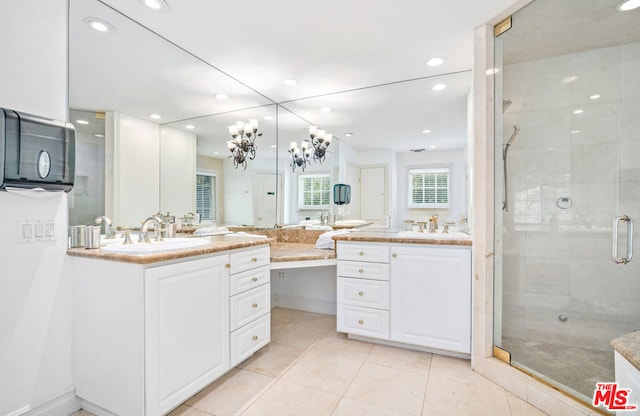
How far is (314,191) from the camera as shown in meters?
3.17

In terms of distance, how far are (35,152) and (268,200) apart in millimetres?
1940

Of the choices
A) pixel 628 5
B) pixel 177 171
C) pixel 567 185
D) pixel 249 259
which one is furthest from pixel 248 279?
pixel 628 5

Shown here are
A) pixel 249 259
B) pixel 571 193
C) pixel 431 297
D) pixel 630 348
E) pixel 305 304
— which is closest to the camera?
pixel 630 348

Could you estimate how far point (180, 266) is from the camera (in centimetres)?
158

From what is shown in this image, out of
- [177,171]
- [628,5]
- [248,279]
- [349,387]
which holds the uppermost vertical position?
[628,5]

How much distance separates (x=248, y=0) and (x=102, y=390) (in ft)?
7.40

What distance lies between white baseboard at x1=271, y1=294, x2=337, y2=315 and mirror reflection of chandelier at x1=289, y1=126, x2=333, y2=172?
56.9 inches

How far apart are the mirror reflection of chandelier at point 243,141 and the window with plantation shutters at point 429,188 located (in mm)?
1584

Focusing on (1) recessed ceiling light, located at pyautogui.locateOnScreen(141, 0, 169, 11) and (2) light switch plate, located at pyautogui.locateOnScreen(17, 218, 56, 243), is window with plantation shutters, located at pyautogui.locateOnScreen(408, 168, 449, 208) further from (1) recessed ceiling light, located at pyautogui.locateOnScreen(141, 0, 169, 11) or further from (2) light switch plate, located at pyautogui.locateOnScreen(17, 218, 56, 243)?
(2) light switch plate, located at pyautogui.locateOnScreen(17, 218, 56, 243)

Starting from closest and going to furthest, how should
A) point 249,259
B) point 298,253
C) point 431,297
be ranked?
point 249,259 < point 431,297 < point 298,253

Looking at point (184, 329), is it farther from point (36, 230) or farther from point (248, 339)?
point (36, 230)

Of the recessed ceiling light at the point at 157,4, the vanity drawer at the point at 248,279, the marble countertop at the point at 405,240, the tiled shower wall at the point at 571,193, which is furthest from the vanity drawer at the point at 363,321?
the recessed ceiling light at the point at 157,4

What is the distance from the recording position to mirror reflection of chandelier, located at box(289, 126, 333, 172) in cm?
316

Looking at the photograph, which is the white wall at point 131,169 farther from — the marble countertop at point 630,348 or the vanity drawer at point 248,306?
the marble countertop at point 630,348
